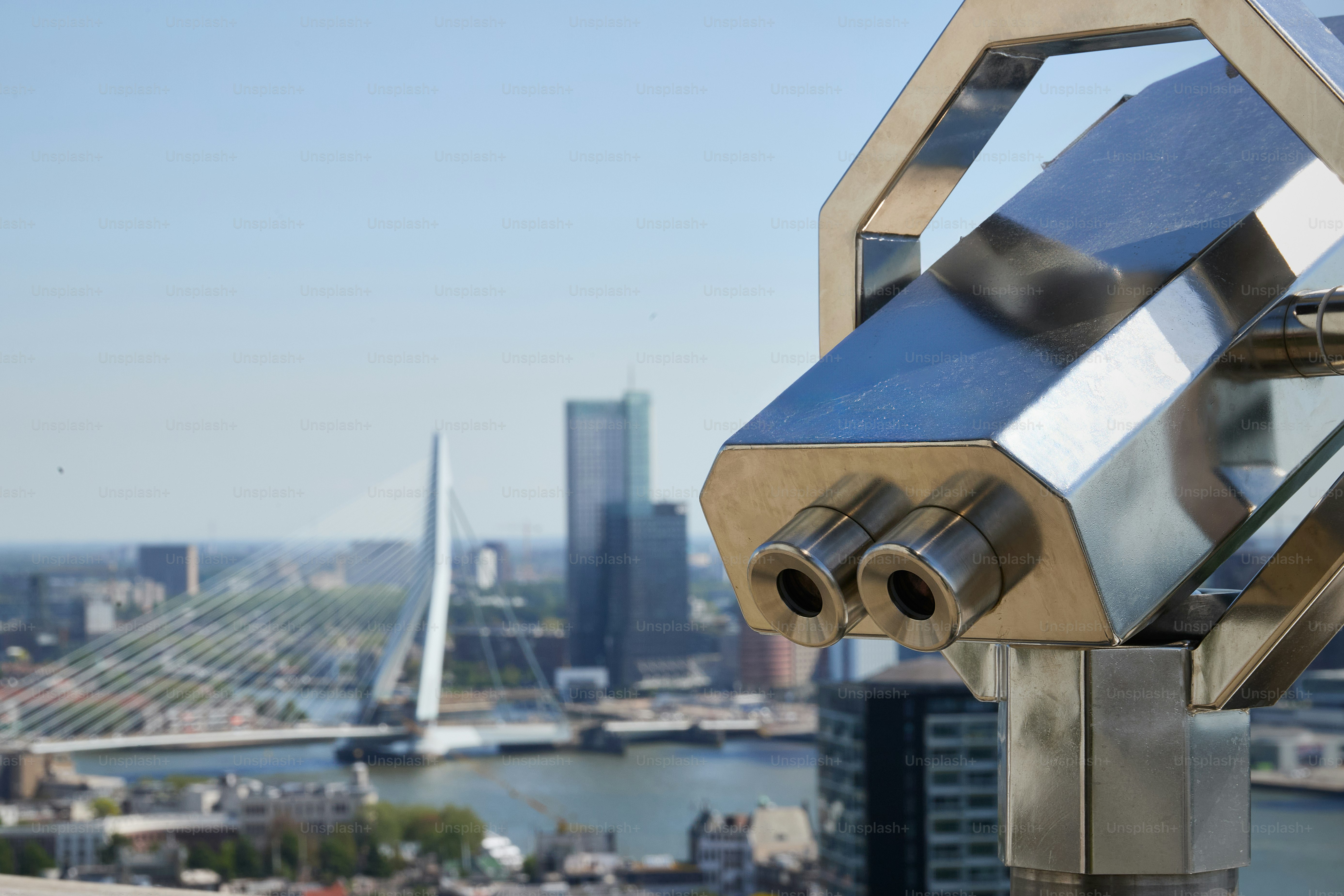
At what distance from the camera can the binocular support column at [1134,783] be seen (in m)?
0.51

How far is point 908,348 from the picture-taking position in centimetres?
52

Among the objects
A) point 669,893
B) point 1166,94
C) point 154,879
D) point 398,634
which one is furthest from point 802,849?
point 1166,94

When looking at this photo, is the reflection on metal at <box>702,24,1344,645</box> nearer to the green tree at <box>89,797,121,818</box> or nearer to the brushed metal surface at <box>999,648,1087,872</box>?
the brushed metal surface at <box>999,648,1087,872</box>

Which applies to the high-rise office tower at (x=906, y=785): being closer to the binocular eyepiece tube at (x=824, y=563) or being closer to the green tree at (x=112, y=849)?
the green tree at (x=112, y=849)

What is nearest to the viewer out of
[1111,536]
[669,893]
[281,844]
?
[1111,536]

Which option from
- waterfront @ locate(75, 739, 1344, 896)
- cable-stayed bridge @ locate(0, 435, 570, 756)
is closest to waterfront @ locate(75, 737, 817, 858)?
waterfront @ locate(75, 739, 1344, 896)

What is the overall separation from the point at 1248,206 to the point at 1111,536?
0.59 feet

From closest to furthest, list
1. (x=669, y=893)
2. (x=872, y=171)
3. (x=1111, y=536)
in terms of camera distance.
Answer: (x=1111, y=536), (x=872, y=171), (x=669, y=893)

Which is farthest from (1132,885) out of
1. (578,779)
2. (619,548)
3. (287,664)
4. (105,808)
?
(287,664)

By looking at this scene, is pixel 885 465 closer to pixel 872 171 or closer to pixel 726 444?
pixel 726 444

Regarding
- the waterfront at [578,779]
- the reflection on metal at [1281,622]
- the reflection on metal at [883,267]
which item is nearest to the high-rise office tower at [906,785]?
the waterfront at [578,779]

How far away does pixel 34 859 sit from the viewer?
13367 mm

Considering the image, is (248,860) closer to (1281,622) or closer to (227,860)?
(227,860)

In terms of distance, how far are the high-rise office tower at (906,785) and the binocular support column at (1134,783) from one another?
1419 centimetres
